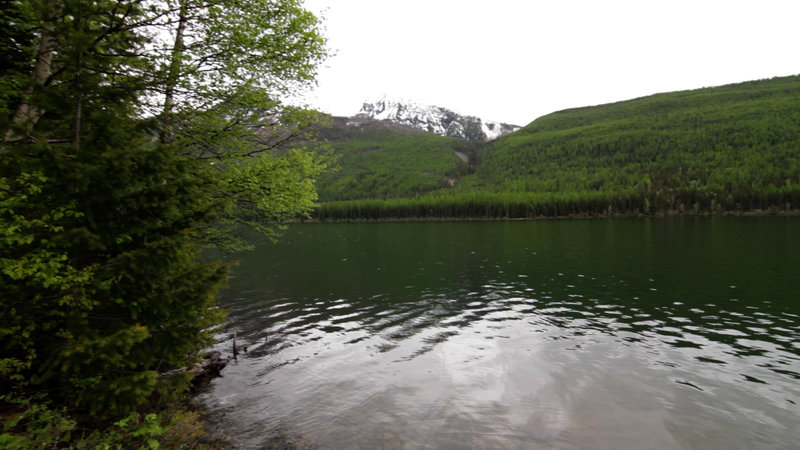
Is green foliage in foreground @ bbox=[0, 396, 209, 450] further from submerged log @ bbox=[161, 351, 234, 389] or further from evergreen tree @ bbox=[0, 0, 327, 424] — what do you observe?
submerged log @ bbox=[161, 351, 234, 389]

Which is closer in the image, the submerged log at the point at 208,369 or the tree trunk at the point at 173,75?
the tree trunk at the point at 173,75

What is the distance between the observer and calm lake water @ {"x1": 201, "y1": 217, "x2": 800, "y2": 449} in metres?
12.1

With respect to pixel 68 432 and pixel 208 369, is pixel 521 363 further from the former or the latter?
pixel 68 432

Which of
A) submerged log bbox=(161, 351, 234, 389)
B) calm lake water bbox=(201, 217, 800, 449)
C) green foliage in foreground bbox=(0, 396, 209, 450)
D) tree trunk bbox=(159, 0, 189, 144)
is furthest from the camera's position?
submerged log bbox=(161, 351, 234, 389)

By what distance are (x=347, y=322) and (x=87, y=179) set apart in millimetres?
19465

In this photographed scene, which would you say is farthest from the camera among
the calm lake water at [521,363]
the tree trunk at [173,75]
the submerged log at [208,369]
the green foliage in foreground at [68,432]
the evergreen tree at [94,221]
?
the submerged log at [208,369]

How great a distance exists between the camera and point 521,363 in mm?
17453

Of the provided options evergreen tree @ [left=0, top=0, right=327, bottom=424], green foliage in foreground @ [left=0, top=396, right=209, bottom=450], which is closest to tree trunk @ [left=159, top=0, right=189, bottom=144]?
evergreen tree @ [left=0, top=0, right=327, bottom=424]

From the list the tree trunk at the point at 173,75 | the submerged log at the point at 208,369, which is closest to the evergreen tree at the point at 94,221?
the tree trunk at the point at 173,75

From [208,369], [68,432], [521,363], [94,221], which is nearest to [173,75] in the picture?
[94,221]

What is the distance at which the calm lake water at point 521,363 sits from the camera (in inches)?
475

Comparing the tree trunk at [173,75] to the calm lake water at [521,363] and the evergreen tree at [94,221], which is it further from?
the calm lake water at [521,363]

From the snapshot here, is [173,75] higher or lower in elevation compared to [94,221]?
higher

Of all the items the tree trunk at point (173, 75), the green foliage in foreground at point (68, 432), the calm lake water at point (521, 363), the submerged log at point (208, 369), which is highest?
the tree trunk at point (173, 75)
